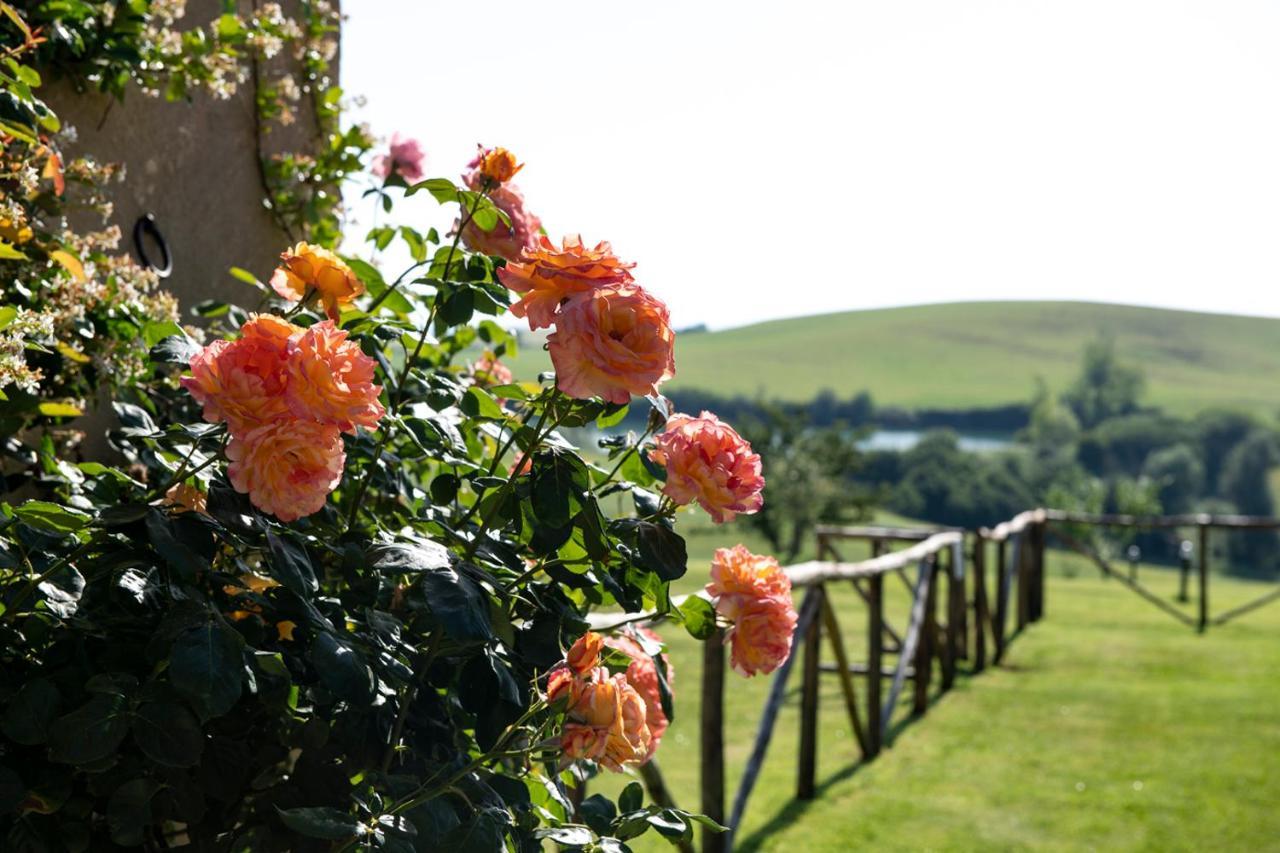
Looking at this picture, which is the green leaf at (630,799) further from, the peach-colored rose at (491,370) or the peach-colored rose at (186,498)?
the peach-colored rose at (491,370)

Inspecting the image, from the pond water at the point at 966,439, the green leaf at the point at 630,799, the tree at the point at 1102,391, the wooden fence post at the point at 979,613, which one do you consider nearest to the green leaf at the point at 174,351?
the green leaf at the point at 630,799

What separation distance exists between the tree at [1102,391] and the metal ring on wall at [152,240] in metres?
73.6

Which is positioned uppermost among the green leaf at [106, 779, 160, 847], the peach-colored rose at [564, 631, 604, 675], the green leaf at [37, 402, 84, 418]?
the green leaf at [37, 402, 84, 418]

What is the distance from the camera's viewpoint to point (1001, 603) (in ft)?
34.1

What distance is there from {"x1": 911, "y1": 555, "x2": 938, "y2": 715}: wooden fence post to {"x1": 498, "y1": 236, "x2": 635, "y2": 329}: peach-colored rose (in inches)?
274

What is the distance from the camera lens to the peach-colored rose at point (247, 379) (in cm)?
114

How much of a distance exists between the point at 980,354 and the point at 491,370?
3273 inches

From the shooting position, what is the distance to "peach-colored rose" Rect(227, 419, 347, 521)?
1.14 m

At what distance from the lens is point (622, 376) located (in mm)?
1208

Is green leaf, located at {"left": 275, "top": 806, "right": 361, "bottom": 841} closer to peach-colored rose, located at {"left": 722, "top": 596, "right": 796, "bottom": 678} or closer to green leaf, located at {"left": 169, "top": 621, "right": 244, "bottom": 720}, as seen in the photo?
green leaf, located at {"left": 169, "top": 621, "right": 244, "bottom": 720}

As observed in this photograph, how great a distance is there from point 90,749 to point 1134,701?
8.12 meters

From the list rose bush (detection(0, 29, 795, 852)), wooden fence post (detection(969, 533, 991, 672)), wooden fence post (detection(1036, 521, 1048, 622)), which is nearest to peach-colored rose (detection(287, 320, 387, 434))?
rose bush (detection(0, 29, 795, 852))

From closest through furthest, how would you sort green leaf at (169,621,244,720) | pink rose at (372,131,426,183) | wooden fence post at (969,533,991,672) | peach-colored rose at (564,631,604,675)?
1. green leaf at (169,621,244,720)
2. peach-colored rose at (564,631,604,675)
3. pink rose at (372,131,426,183)
4. wooden fence post at (969,533,991,672)

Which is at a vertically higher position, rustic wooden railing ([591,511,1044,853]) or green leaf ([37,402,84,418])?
green leaf ([37,402,84,418])
